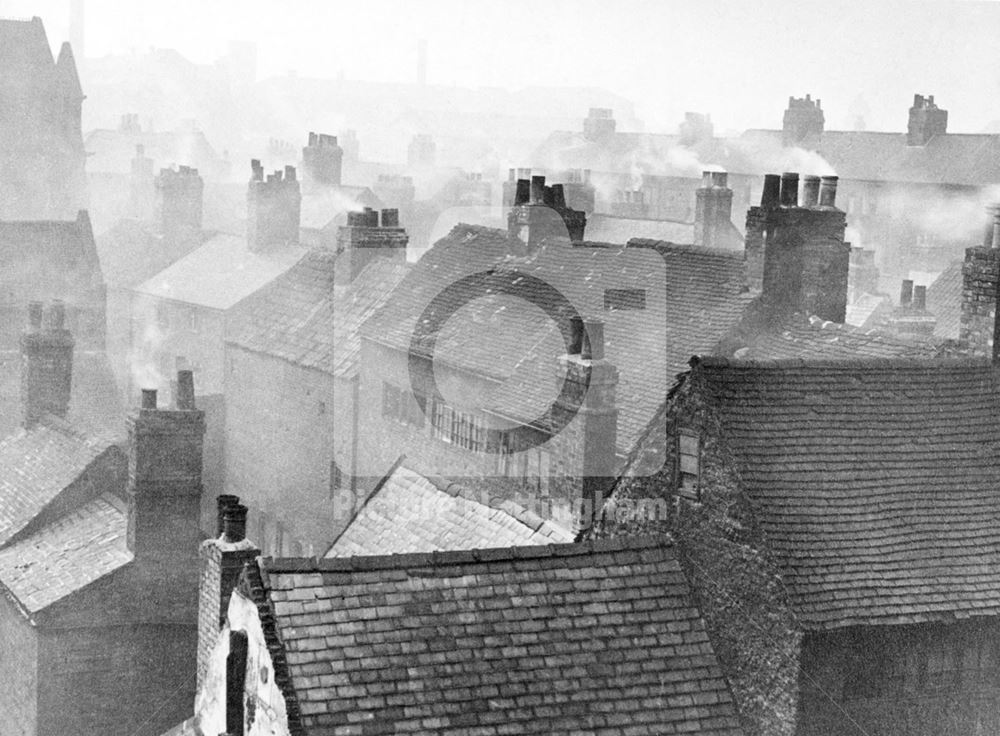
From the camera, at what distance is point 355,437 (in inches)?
1405

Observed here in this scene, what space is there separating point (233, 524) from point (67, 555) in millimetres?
9244

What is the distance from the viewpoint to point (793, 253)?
26812 mm

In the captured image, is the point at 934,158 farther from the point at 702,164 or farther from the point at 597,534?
the point at 597,534

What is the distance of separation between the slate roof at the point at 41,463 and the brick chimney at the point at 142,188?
4272 centimetres

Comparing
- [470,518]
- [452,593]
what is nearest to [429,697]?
[452,593]

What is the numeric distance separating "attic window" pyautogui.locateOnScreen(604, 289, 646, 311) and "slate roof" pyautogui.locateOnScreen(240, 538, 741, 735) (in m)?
14.0

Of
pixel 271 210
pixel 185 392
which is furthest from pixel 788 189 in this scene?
pixel 271 210

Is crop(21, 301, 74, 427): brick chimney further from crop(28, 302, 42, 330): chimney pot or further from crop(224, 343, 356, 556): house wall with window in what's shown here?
crop(224, 343, 356, 556): house wall with window

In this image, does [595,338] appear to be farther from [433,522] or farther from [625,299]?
[625,299]

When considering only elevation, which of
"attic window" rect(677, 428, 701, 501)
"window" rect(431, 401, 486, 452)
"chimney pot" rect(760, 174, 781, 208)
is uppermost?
"chimney pot" rect(760, 174, 781, 208)

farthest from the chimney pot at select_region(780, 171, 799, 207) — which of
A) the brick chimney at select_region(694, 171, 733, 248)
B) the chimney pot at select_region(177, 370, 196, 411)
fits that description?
the brick chimney at select_region(694, 171, 733, 248)

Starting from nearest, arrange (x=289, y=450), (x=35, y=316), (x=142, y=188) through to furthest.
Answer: (x=35, y=316)
(x=289, y=450)
(x=142, y=188)

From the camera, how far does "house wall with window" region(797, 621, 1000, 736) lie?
48.8 ft

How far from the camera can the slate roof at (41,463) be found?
2734cm
